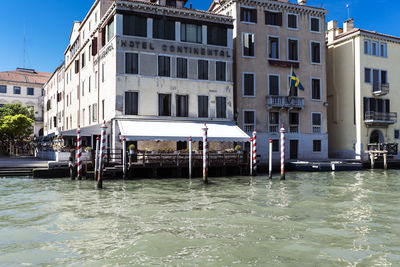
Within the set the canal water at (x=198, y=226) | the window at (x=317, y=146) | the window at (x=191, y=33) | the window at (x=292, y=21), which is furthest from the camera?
the window at (x=317, y=146)

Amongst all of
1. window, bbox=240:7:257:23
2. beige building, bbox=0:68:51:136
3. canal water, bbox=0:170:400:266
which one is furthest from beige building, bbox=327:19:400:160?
beige building, bbox=0:68:51:136

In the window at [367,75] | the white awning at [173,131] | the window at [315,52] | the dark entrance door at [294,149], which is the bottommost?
the dark entrance door at [294,149]

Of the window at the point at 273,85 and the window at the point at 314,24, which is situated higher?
the window at the point at 314,24

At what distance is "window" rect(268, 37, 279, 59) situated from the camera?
29.2 metres

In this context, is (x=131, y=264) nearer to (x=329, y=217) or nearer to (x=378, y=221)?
(x=329, y=217)

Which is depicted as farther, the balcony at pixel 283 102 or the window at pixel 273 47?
the window at pixel 273 47

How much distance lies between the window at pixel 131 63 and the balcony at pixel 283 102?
10073mm

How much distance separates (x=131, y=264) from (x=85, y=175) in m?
13.4

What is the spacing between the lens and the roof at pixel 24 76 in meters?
59.6

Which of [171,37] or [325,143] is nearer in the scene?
[171,37]

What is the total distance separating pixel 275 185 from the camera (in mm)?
17547

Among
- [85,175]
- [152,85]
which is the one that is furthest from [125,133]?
[152,85]

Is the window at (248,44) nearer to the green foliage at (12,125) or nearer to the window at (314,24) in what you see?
the window at (314,24)

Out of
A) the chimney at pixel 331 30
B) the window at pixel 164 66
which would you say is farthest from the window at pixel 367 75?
the window at pixel 164 66
